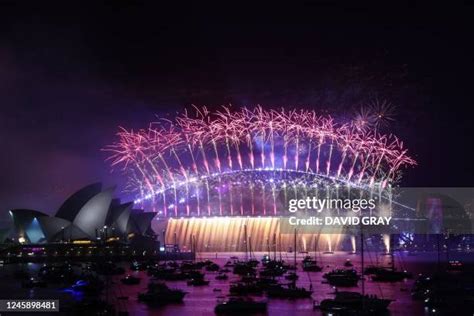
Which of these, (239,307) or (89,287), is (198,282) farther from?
(239,307)

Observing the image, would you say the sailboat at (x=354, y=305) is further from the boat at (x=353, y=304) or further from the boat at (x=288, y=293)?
the boat at (x=288, y=293)

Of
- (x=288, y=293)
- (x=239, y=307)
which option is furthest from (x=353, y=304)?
(x=288, y=293)

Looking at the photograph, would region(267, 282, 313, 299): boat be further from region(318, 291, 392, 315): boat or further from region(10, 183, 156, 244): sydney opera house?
region(10, 183, 156, 244): sydney opera house

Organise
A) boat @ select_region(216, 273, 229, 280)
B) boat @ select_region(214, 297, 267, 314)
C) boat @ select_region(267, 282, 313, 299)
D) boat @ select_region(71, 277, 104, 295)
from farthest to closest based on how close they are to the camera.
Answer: boat @ select_region(216, 273, 229, 280)
boat @ select_region(71, 277, 104, 295)
boat @ select_region(267, 282, 313, 299)
boat @ select_region(214, 297, 267, 314)

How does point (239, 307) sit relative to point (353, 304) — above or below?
below

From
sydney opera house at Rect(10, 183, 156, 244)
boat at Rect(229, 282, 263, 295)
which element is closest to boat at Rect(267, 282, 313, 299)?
boat at Rect(229, 282, 263, 295)

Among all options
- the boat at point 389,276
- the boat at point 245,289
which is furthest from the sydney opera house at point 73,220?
the boat at point 245,289

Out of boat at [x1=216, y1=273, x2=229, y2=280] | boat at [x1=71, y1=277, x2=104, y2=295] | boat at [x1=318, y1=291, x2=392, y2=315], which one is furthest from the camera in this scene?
boat at [x1=216, y1=273, x2=229, y2=280]

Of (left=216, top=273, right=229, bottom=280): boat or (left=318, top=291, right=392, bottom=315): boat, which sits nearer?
(left=318, top=291, right=392, bottom=315): boat
